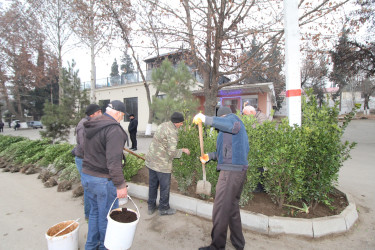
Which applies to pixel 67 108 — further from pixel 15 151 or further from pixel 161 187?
pixel 161 187

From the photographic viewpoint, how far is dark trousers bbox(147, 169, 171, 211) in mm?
3285

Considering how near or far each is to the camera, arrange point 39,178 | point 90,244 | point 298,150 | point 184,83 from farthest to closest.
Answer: point 184,83, point 39,178, point 298,150, point 90,244

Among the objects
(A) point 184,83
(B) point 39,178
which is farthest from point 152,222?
(A) point 184,83

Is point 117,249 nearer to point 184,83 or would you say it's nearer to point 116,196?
point 116,196

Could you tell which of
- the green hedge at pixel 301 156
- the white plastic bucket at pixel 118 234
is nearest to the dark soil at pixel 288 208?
the green hedge at pixel 301 156

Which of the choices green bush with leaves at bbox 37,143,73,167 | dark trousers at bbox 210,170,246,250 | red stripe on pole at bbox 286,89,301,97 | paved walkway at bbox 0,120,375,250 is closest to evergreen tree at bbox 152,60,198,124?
green bush with leaves at bbox 37,143,73,167

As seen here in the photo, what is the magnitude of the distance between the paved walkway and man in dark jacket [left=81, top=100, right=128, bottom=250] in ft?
2.12

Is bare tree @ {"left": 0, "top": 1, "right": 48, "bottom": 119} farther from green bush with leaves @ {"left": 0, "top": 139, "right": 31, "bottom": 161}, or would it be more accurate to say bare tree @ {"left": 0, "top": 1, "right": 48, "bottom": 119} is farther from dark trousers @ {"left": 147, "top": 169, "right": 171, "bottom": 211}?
dark trousers @ {"left": 147, "top": 169, "right": 171, "bottom": 211}

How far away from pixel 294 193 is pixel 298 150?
60 cm

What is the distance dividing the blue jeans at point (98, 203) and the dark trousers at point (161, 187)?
3.34 ft

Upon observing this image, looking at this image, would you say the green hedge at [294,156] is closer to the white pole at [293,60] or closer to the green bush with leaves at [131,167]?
the white pole at [293,60]

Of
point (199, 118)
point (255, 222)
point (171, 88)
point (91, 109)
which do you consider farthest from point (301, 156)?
point (171, 88)

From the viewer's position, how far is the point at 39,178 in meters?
5.51

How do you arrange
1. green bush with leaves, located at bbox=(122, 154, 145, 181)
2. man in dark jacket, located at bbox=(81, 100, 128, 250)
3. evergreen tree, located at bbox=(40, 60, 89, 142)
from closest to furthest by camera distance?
man in dark jacket, located at bbox=(81, 100, 128, 250), green bush with leaves, located at bbox=(122, 154, 145, 181), evergreen tree, located at bbox=(40, 60, 89, 142)
